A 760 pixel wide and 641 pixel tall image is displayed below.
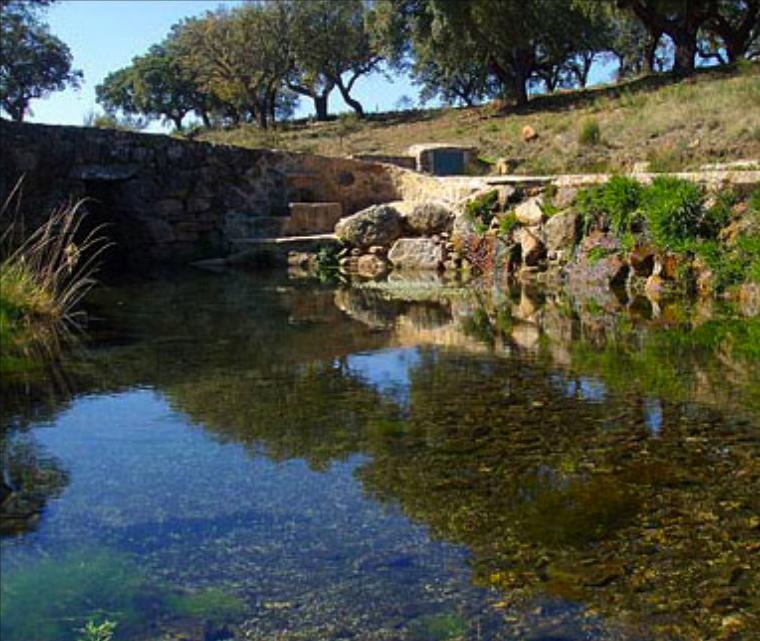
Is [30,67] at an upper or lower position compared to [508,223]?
upper

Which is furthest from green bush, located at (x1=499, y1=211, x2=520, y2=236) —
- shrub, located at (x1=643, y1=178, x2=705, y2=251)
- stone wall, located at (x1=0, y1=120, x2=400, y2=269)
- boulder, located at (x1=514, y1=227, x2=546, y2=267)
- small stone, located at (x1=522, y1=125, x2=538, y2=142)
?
small stone, located at (x1=522, y1=125, x2=538, y2=142)

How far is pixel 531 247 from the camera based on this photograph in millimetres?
13961

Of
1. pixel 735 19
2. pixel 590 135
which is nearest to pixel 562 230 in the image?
pixel 590 135

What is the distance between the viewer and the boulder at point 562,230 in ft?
43.8

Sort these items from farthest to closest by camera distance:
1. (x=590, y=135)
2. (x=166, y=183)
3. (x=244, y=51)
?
(x=244, y=51), (x=590, y=135), (x=166, y=183)

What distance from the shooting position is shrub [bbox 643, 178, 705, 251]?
37.8 ft

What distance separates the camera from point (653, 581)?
11.3ft

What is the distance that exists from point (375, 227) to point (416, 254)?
115 cm

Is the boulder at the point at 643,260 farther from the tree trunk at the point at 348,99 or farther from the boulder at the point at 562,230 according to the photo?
the tree trunk at the point at 348,99

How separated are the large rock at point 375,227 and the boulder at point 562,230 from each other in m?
3.85

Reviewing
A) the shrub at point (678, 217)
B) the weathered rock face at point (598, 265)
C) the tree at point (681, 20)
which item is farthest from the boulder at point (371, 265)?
the tree at point (681, 20)

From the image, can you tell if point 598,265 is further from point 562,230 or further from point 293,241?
point 293,241

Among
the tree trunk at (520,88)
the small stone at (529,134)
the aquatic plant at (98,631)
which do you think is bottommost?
the aquatic plant at (98,631)

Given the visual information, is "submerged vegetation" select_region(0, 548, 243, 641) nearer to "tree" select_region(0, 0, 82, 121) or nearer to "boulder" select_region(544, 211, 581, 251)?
"boulder" select_region(544, 211, 581, 251)
